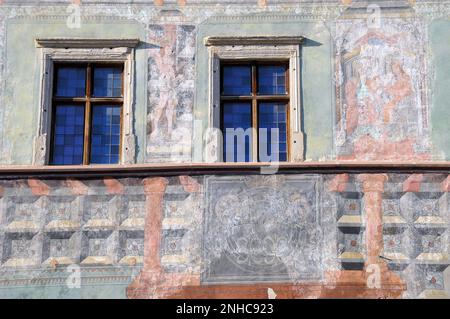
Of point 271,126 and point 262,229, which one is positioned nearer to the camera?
point 262,229

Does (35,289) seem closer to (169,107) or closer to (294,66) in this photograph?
(169,107)

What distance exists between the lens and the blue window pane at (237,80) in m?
13.0

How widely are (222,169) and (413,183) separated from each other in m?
1.78

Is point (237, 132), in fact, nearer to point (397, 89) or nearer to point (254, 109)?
point (254, 109)

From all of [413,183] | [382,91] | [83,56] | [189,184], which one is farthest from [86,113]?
[413,183]

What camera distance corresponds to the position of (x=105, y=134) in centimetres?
1295

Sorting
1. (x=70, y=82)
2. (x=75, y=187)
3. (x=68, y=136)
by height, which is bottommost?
(x=75, y=187)

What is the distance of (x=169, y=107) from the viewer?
12938mm

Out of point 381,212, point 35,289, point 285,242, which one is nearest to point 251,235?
point 285,242

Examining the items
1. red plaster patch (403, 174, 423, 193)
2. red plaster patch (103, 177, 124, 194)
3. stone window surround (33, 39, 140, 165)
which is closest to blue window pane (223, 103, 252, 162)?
stone window surround (33, 39, 140, 165)

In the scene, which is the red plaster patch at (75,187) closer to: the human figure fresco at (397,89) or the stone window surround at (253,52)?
the stone window surround at (253,52)

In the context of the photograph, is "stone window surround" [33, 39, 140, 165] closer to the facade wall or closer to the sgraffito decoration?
the facade wall
